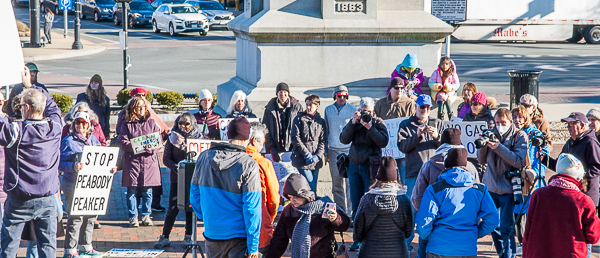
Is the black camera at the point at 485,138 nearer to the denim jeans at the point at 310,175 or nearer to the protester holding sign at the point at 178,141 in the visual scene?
the denim jeans at the point at 310,175

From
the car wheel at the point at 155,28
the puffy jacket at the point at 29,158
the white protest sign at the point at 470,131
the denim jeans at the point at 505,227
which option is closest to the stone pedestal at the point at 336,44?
the white protest sign at the point at 470,131

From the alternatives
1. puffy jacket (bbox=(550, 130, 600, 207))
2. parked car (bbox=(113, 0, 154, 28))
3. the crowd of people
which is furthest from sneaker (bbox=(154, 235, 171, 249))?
parked car (bbox=(113, 0, 154, 28))

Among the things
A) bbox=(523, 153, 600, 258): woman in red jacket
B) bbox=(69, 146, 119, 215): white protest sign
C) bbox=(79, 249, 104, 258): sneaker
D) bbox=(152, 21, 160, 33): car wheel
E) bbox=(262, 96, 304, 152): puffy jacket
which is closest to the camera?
bbox=(523, 153, 600, 258): woman in red jacket

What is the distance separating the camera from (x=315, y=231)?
18.5 feet

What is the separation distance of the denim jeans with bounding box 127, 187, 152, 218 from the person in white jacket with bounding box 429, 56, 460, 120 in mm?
4355

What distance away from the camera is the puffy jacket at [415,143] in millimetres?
7977

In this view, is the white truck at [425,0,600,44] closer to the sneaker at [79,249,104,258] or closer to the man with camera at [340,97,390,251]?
the man with camera at [340,97,390,251]

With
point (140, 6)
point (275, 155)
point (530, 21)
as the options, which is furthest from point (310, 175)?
point (140, 6)

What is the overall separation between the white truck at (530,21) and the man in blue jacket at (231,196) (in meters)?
28.8

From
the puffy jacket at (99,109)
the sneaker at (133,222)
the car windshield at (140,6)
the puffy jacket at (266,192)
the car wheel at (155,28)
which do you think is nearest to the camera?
the puffy jacket at (266,192)

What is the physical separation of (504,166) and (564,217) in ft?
6.79

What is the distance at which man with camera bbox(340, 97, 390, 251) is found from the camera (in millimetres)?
8164

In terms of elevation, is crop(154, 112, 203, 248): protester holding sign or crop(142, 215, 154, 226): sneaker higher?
crop(154, 112, 203, 248): protester holding sign

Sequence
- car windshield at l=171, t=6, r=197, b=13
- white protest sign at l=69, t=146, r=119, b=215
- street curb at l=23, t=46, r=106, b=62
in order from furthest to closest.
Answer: car windshield at l=171, t=6, r=197, b=13 → street curb at l=23, t=46, r=106, b=62 → white protest sign at l=69, t=146, r=119, b=215
